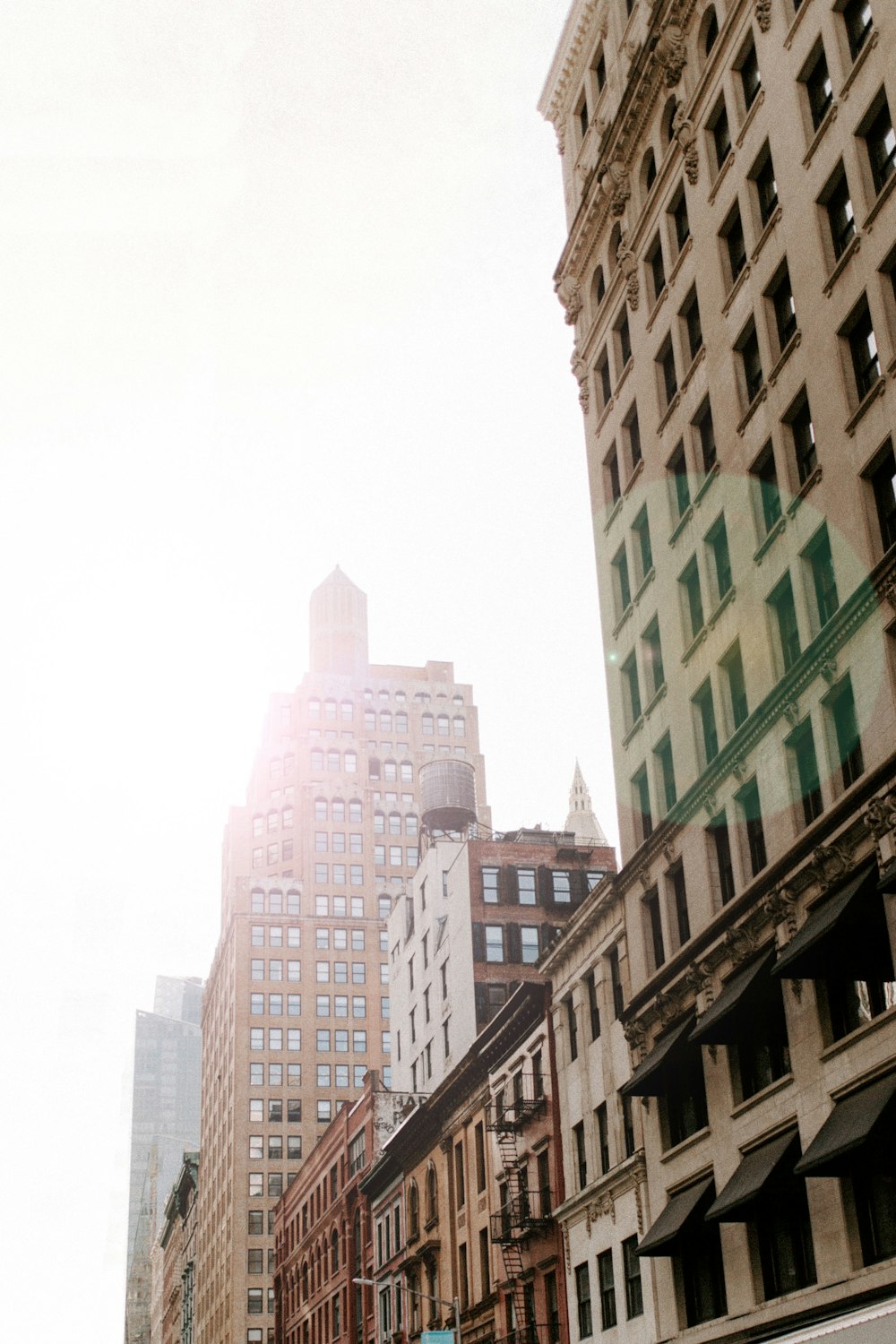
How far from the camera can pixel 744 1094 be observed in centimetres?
3594

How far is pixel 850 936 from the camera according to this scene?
29922 millimetres

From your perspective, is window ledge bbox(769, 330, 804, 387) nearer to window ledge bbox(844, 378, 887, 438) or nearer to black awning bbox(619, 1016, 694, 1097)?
window ledge bbox(844, 378, 887, 438)

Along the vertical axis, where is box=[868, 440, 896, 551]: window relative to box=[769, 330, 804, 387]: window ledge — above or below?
below

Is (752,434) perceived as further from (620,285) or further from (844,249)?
(620,285)

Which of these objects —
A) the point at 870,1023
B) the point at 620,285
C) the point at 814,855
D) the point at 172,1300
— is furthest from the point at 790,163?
the point at 172,1300

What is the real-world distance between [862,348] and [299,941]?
125 meters

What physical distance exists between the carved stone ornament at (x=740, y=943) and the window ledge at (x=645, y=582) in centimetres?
1246

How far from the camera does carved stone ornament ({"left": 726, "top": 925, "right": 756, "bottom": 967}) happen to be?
35750mm

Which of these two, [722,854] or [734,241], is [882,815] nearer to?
[722,854]

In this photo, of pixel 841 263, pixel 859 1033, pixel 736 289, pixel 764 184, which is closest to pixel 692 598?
pixel 736 289

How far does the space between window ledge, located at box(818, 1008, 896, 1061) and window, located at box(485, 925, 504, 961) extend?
4603 cm

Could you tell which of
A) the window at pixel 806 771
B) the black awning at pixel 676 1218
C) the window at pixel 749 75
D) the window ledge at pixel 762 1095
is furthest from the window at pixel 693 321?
the black awning at pixel 676 1218

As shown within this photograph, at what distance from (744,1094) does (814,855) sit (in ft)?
22.9

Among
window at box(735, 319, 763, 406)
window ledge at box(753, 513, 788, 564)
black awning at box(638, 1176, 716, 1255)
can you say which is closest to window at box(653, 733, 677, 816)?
window ledge at box(753, 513, 788, 564)
